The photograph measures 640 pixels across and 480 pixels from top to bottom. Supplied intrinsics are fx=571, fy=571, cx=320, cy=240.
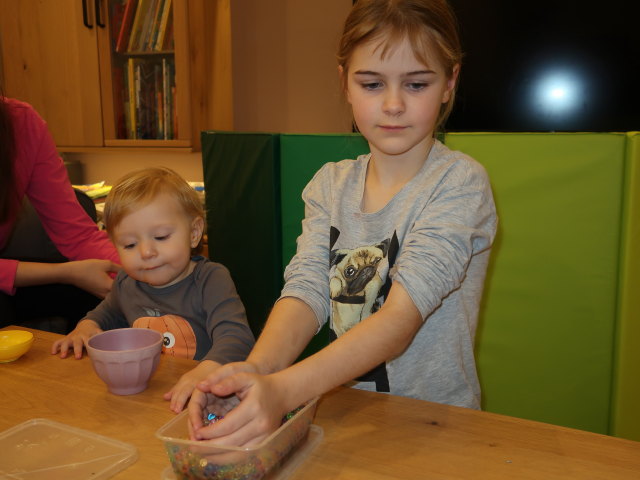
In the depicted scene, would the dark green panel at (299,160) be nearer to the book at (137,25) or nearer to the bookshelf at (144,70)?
the bookshelf at (144,70)

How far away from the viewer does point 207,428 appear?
22.8 inches

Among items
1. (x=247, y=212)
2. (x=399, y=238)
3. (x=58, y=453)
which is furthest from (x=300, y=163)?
(x=58, y=453)

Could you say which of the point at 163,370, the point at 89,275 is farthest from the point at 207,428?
the point at 89,275

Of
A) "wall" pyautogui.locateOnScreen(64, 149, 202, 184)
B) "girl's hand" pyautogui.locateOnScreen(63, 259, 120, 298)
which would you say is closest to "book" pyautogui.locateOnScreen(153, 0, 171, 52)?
"wall" pyautogui.locateOnScreen(64, 149, 202, 184)

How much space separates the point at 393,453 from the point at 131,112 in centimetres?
244

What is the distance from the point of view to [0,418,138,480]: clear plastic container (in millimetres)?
594

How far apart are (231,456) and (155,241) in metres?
0.63

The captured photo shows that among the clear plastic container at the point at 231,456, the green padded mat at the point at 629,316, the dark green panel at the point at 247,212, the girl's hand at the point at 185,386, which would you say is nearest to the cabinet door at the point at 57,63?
the dark green panel at the point at 247,212

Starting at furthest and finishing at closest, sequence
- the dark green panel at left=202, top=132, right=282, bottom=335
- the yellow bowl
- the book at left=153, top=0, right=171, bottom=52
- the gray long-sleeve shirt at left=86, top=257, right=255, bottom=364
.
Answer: the book at left=153, top=0, right=171, bottom=52 → the dark green panel at left=202, top=132, right=282, bottom=335 → the gray long-sleeve shirt at left=86, top=257, right=255, bottom=364 → the yellow bowl

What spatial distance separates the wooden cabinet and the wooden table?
6.33 feet

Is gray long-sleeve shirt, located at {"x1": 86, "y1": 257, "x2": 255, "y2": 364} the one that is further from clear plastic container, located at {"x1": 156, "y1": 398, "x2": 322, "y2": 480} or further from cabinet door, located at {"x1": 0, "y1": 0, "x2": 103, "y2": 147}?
cabinet door, located at {"x1": 0, "y1": 0, "x2": 103, "y2": 147}

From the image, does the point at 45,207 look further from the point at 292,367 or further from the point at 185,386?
the point at 292,367

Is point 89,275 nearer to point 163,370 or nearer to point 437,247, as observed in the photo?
point 163,370

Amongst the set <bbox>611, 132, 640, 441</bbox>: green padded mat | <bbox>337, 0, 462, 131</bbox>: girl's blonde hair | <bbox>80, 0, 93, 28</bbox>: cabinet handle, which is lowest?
<bbox>611, 132, 640, 441</bbox>: green padded mat
